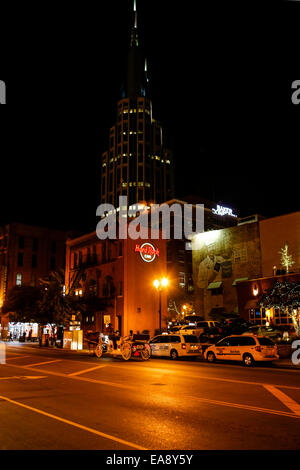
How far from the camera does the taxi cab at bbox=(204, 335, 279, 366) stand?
19.5m

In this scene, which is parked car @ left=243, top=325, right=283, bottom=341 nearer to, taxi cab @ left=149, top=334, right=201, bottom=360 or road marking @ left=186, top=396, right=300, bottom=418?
taxi cab @ left=149, top=334, right=201, bottom=360

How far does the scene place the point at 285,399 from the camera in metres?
9.66

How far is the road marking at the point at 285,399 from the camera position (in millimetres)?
8531

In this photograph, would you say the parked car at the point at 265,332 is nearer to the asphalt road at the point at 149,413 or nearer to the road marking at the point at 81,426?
the asphalt road at the point at 149,413

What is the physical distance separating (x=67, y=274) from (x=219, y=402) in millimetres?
48577

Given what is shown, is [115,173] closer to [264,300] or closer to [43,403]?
[264,300]

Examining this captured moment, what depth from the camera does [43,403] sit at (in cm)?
925

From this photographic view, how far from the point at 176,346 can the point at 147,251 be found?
2318cm

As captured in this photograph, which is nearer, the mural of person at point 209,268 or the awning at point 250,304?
the awning at point 250,304

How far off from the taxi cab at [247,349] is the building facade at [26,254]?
2400 inches

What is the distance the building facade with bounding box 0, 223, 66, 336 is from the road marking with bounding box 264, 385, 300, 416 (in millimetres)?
69891

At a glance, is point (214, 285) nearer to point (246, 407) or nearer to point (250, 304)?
point (250, 304)

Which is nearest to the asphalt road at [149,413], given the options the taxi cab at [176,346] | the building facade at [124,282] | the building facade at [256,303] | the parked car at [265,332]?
the taxi cab at [176,346]

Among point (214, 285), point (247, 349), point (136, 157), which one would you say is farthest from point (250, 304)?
point (136, 157)
